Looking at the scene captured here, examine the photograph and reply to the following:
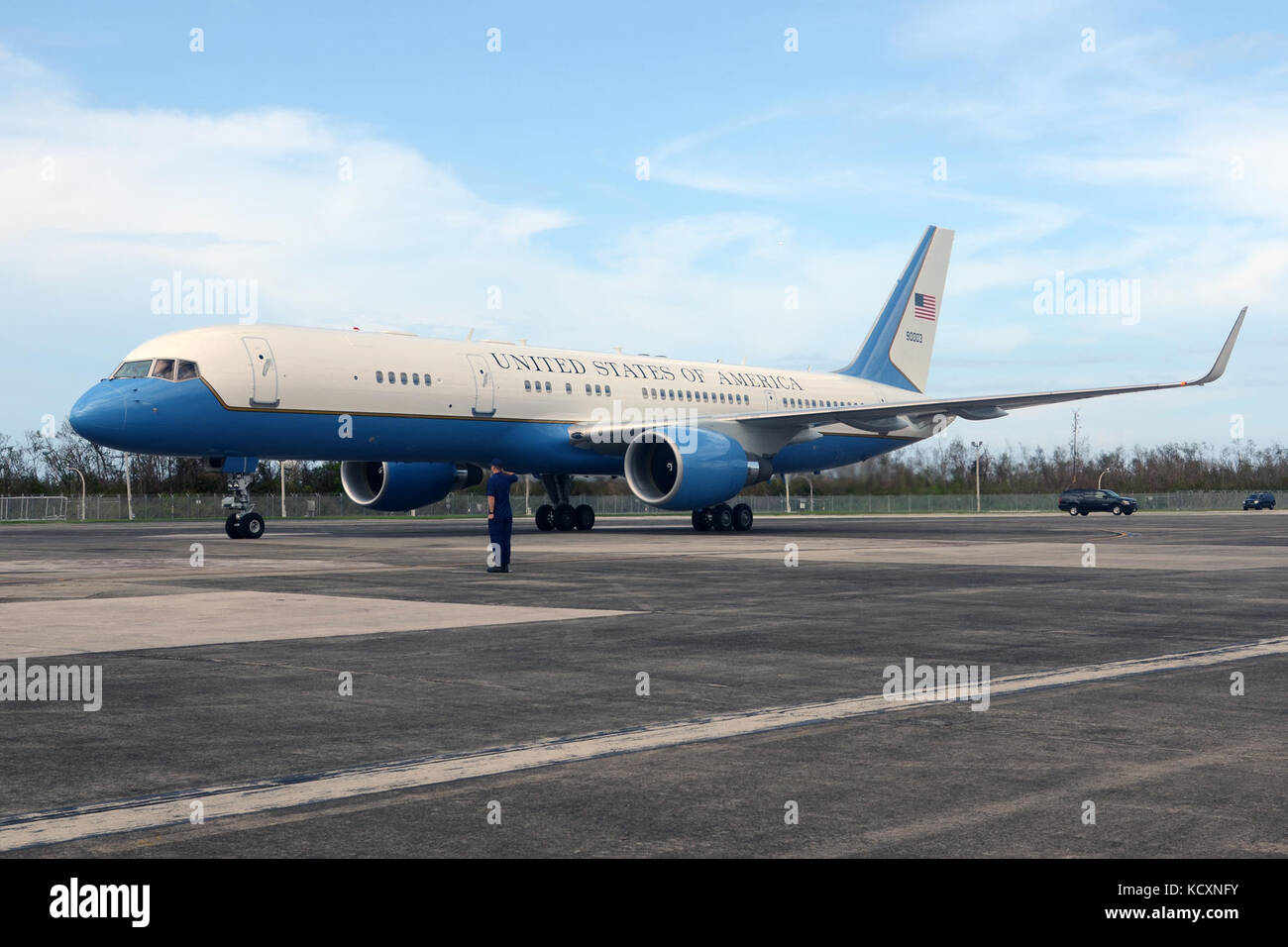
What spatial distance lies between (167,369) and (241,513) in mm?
4132

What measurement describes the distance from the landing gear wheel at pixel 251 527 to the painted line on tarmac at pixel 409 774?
854 inches

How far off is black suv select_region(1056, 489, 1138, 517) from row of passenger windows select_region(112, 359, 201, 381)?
157ft

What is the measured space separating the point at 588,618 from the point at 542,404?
732 inches

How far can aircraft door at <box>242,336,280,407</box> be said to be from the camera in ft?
81.6

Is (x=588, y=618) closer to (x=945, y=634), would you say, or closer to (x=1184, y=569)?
(x=945, y=634)

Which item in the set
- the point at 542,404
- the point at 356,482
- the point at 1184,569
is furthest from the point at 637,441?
the point at 1184,569

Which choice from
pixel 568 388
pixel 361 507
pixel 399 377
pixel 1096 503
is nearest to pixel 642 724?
pixel 399 377

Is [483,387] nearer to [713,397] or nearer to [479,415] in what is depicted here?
[479,415]

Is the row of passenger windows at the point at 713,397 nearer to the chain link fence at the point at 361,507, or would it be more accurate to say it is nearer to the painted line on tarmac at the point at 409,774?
the chain link fence at the point at 361,507

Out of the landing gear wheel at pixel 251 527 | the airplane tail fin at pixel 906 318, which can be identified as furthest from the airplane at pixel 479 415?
the airplane tail fin at pixel 906 318

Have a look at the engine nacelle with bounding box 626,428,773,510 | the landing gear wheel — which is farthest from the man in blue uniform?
the landing gear wheel

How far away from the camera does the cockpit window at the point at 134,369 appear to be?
24.6 metres
